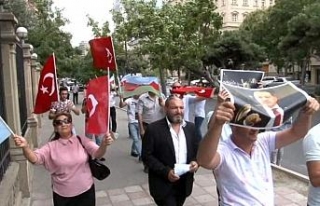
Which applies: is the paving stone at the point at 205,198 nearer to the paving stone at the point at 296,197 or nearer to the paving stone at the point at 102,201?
the paving stone at the point at 296,197

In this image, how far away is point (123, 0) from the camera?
70.1 feet

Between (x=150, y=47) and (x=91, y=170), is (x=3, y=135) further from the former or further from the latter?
(x=150, y=47)

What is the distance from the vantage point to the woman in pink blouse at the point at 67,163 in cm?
379

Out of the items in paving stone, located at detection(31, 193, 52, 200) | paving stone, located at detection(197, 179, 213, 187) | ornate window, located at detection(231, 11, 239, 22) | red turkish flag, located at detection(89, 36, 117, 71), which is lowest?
paving stone, located at detection(31, 193, 52, 200)

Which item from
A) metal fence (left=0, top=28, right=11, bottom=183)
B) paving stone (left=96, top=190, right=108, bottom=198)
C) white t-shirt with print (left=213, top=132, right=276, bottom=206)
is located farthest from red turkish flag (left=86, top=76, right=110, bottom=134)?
paving stone (left=96, top=190, right=108, bottom=198)

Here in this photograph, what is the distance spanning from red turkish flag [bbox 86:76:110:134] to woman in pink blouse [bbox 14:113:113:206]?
0.57 feet

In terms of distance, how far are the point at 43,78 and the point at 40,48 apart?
19.2 meters

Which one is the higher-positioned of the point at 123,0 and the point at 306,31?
the point at 123,0

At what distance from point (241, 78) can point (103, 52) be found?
226 cm

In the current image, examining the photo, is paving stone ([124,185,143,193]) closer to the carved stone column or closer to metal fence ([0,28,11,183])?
the carved stone column

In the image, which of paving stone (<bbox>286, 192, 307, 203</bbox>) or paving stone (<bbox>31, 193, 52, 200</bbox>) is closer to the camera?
paving stone (<bbox>286, 192, 307, 203</bbox>)

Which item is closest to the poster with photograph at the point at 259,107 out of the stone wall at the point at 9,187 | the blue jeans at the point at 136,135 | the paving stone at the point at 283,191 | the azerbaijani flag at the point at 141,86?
the stone wall at the point at 9,187

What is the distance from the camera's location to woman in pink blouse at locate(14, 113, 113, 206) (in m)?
3.79

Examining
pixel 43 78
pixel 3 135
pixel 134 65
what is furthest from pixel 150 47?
pixel 134 65
